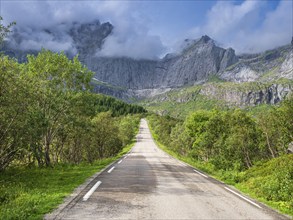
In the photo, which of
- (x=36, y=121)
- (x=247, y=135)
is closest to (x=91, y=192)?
(x=36, y=121)

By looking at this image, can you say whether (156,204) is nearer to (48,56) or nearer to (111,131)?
(48,56)

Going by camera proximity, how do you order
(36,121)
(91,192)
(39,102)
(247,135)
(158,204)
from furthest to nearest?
(247,135)
(39,102)
(36,121)
(91,192)
(158,204)

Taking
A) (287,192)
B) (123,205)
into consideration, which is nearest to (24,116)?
(123,205)

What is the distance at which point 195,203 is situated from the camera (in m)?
10.2

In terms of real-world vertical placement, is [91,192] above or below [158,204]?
above

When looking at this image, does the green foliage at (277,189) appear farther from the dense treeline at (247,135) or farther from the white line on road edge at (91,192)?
the dense treeline at (247,135)

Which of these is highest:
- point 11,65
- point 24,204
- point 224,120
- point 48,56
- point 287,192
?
point 48,56

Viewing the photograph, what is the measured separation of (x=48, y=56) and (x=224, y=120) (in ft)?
101

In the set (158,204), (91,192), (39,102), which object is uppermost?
(39,102)

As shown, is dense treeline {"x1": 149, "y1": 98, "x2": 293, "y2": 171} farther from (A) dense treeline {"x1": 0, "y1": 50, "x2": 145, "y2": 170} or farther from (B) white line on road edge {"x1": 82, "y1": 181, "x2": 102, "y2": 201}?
(B) white line on road edge {"x1": 82, "y1": 181, "x2": 102, "y2": 201}

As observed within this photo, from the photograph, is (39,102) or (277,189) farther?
(39,102)

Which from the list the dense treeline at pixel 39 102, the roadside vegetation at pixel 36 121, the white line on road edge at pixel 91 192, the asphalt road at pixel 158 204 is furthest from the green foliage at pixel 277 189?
the dense treeline at pixel 39 102

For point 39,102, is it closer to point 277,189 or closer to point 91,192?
point 91,192

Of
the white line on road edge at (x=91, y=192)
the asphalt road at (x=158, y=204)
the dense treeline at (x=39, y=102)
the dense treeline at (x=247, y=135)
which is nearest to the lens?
the asphalt road at (x=158, y=204)
